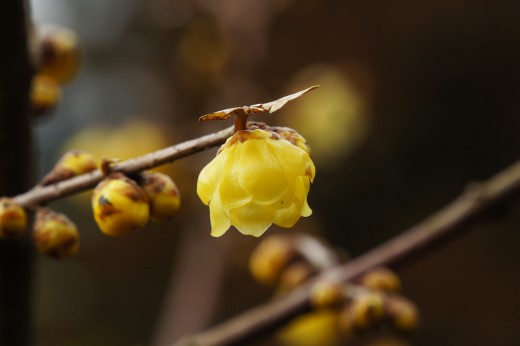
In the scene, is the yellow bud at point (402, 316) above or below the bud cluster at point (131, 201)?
below

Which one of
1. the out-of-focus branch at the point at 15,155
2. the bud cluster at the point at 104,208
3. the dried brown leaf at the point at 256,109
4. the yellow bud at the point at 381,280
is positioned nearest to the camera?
the dried brown leaf at the point at 256,109

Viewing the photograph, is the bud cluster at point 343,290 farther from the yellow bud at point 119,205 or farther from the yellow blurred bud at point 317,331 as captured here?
the yellow bud at point 119,205

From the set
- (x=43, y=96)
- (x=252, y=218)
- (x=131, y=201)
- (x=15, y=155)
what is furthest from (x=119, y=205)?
(x=43, y=96)

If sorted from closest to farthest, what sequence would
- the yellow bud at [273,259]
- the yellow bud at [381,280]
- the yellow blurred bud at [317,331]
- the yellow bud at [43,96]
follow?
1. the yellow bud at [43,96]
2. the yellow bud at [381,280]
3. the yellow bud at [273,259]
4. the yellow blurred bud at [317,331]

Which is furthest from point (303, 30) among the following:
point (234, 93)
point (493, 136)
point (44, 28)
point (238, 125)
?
point (238, 125)

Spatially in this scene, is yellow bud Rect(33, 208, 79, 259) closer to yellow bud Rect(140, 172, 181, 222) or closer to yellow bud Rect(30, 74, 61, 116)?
yellow bud Rect(140, 172, 181, 222)

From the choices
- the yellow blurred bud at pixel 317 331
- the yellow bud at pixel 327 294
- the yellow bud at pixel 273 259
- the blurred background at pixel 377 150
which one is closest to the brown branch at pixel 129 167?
the yellow bud at pixel 327 294

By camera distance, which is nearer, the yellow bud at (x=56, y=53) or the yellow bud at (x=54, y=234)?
the yellow bud at (x=54, y=234)

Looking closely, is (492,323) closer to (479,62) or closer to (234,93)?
(479,62)
